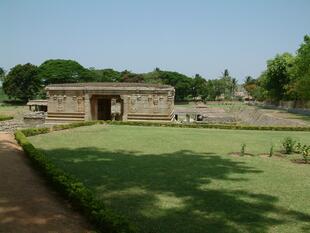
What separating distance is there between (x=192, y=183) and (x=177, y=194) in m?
1.08

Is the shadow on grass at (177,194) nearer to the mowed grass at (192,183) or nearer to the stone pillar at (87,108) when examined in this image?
the mowed grass at (192,183)

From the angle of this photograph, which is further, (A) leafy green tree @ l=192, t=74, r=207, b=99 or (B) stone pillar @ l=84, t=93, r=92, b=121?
(A) leafy green tree @ l=192, t=74, r=207, b=99

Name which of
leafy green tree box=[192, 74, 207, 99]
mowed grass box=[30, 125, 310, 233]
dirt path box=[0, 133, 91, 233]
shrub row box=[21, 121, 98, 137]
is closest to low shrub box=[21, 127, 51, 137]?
shrub row box=[21, 121, 98, 137]

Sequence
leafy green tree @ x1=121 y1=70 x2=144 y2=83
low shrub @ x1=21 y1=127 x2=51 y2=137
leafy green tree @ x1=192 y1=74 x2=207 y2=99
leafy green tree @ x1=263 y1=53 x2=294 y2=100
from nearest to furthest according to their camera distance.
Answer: low shrub @ x1=21 y1=127 x2=51 y2=137 → leafy green tree @ x1=263 y1=53 x2=294 y2=100 → leafy green tree @ x1=121 y1=70 x2=144 y2=83 → leafy green tree @ x1=192 y1=74 x2=207 y2=99

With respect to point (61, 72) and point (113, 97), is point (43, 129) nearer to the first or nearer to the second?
point (113, 97)

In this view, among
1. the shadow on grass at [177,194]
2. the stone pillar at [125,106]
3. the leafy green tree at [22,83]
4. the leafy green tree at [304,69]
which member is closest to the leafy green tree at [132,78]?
the leafy green tree at [22,83]

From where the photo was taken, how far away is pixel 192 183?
923 centimetres

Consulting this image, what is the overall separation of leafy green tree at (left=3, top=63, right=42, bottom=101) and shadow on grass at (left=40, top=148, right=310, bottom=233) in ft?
199

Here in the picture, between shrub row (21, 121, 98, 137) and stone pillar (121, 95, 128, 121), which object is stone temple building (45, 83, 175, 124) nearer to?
stone pillar (121, 95, 128, 121)

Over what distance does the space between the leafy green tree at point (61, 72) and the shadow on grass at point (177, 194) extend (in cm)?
6464

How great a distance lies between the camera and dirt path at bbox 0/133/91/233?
6137 mm

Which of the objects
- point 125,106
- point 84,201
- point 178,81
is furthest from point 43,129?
point 178,81

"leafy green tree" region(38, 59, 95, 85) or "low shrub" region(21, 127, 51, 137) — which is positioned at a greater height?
"leafy green tree" region(38, 59, 95, 85)

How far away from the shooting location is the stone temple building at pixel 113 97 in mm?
29188
